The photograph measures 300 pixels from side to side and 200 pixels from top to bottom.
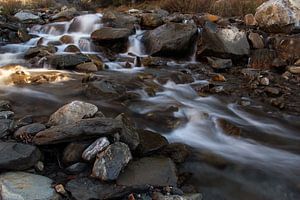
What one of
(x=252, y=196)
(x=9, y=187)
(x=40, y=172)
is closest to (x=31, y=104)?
(x=40, y=172)

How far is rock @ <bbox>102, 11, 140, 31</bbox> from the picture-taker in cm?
1096

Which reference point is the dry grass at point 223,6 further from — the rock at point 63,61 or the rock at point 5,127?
the rock at point 5,127

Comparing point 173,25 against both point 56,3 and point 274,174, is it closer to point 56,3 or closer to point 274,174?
point 274,174

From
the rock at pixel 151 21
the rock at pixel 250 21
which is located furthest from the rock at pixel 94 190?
the rock at pixel 250 21

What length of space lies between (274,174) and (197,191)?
101cm

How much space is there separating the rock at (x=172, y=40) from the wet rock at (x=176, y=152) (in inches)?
200

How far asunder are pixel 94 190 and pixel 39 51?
6.12 metres

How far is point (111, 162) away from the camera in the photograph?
12.3 ft

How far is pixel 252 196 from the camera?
391cm

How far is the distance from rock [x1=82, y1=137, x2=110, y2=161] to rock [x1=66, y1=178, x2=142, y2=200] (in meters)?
0.28

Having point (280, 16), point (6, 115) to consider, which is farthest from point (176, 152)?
point (280, 16)

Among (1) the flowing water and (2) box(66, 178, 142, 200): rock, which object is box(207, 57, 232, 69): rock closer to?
(1) the flowing water

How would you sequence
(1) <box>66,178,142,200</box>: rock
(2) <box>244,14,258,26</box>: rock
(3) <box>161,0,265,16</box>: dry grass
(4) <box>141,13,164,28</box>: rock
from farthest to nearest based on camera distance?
(3) <box>161,0,265,16</box>: dry grass → (4) <box>141,13,164,28</box>: rock → (2) <box>244,14,258,26</box>: rock → (1) <box>66,178,142,200</box>: rock

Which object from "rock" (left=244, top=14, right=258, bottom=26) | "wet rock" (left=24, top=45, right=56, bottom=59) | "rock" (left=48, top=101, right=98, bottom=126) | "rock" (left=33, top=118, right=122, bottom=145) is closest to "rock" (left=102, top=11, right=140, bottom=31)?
"wet rock" (left=24, top=45, right=56, bottom=59)
